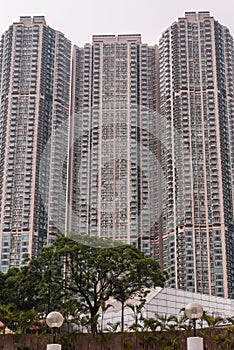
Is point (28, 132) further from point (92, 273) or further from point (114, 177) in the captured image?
point (92, 273)

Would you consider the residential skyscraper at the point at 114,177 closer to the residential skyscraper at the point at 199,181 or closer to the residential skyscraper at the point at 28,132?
the residential skyscraper at the point at 199,181

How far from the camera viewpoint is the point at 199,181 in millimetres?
30672

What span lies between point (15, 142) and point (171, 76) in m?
10.3

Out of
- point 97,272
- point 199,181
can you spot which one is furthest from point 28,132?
point 97,272

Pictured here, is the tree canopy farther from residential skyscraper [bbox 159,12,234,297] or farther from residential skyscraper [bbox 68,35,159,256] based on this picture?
residential skyscraper [bbox 159,12,234,297]

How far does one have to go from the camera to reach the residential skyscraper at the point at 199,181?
3025 centimetres

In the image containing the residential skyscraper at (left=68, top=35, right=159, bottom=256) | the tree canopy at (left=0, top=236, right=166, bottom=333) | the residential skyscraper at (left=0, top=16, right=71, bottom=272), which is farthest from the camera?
the residential skyscraper at (left=0, top=16, right=71, bottom=272)

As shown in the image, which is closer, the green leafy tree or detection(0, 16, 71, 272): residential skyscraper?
the green leafy tree

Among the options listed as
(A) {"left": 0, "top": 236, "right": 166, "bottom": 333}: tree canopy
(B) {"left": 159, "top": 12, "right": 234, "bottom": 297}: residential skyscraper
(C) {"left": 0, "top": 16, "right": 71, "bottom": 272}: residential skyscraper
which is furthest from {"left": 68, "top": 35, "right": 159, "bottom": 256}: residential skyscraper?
(C) {"left": 0, "top": 16, "right": 71, "bottom": 272}: residential skyscraper

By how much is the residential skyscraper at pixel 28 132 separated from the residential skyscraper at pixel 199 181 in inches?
255

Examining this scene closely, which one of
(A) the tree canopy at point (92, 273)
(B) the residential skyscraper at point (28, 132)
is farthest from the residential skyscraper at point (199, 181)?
(A) the tree canopy at point (92, 273)

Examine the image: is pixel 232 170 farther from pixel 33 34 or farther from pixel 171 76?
pixel 33 34

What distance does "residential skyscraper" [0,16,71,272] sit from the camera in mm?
31844

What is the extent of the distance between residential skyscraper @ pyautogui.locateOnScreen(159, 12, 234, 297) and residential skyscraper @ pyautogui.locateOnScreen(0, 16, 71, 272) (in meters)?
6.48
